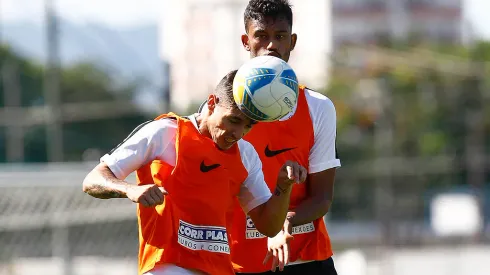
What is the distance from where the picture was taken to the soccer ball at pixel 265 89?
592 cm

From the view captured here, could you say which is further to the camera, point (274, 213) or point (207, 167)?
point (274, 213)

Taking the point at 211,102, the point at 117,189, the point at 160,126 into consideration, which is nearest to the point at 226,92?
the point at 211,102

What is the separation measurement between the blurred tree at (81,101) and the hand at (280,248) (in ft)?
103

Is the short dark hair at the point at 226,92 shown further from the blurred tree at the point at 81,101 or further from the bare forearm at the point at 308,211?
the blurred tree at the point at 81,101

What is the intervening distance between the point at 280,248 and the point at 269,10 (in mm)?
1488

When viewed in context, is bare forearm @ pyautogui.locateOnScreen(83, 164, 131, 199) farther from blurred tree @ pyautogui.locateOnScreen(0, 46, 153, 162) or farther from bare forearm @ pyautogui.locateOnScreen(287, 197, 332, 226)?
blurred tree @ pyautogui.locateOnScreen(0, 46, 153, 162)

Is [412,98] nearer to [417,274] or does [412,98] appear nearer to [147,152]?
[417,274]

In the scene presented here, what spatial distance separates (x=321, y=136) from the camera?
7043 mm

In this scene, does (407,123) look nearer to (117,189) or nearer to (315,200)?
(315,200)

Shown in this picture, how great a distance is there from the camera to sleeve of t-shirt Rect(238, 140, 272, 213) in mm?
6434

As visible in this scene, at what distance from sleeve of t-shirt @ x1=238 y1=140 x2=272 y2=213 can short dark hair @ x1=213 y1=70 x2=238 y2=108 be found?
16.7 inches

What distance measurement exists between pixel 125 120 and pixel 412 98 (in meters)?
13.8

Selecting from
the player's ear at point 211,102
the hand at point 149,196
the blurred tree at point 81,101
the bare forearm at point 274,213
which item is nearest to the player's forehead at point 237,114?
the player's ear at point 211,102

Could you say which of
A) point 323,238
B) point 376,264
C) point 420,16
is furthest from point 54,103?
point 420,16
